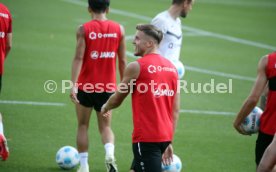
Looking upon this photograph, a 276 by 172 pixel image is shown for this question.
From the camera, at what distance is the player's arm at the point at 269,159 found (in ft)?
26.1

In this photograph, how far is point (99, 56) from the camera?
10242mm

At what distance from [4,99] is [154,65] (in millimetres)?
7394

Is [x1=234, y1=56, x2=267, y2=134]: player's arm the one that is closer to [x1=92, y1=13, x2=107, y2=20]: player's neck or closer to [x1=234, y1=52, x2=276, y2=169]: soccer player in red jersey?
[x1=234, y1=52, x2=276, y2=169]: soccer player in red jersey

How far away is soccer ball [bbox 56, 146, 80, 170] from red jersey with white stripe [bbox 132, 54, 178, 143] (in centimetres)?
275

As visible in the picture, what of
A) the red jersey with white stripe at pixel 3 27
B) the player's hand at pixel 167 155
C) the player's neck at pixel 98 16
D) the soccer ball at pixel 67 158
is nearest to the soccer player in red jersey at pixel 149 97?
the player's hand at pixel 167 155

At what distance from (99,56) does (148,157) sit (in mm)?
2703

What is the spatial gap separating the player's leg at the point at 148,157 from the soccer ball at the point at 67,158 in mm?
2753

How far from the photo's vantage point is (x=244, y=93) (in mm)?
16844

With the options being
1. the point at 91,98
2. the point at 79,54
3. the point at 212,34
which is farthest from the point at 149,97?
the point at 212,34

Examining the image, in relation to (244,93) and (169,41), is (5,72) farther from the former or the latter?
(169,41)

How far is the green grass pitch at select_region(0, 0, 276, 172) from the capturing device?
11.8 meters

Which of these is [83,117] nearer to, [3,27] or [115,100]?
[3,27]

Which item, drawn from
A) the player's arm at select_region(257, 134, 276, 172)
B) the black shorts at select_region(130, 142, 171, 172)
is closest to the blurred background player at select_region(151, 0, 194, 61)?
the black shorts at select_region(130, 142, 171, 172)

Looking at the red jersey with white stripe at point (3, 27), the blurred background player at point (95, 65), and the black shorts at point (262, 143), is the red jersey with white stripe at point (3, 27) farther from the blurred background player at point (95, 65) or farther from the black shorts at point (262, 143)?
the black shorts at point (262, 143)
